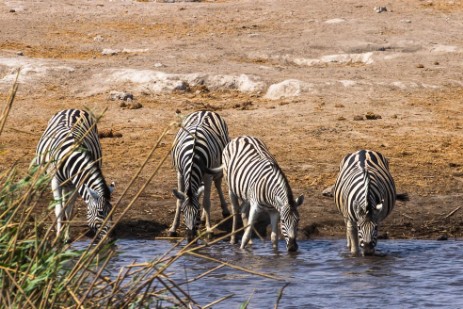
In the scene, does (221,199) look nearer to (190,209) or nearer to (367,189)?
(190,209)

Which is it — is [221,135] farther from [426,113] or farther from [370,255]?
[426,113]

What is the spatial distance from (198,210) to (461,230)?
3.06 m

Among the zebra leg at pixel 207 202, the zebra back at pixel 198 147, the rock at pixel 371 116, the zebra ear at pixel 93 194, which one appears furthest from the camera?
the rock at pixel 371 116

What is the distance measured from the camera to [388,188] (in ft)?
34.7

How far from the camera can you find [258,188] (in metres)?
10.7

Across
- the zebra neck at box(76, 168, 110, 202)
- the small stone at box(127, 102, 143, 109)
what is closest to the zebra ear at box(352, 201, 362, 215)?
the zebra neck at box(76, 168, 110, 202)

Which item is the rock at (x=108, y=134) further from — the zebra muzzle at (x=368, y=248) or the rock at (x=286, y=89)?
the zebra muzzle at (x=368, y=248)

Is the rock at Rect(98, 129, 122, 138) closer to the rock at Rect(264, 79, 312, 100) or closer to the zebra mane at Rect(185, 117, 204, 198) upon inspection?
the rock at Rect(264, 79, 312, 100)

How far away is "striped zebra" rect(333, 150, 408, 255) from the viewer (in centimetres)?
1017

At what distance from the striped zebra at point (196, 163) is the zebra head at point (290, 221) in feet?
3.07

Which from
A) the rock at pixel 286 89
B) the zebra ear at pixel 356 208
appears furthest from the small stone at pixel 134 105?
the zebra ear at pixel 356 208

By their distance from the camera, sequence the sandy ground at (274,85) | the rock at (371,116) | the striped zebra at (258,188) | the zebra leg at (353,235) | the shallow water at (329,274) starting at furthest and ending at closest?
the rock at (371,116) → the sandy ground at (274,85) → the zebra leg at (353,235) → the striped zebra at (258,188) → the shallow water at (329,274)

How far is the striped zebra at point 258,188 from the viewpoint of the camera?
1033 cm

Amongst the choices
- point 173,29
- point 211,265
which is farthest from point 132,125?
point 173,29
